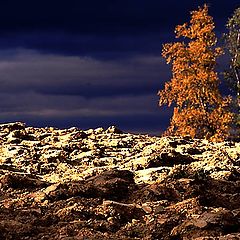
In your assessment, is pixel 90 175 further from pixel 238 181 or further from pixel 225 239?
pixel 225 239

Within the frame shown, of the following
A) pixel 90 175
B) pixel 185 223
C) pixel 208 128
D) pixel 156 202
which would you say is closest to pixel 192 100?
pixel 208 128

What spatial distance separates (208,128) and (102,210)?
23761 millimetres

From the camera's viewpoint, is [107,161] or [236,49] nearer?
[107,161]

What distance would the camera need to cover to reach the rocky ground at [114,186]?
874 cm

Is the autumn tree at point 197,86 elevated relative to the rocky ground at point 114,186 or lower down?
elevated

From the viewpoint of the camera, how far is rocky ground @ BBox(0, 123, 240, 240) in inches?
344

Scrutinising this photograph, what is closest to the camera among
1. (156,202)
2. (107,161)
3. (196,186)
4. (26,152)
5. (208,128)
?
(156,202)

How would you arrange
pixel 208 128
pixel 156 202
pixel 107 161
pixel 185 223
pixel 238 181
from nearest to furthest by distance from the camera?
pixel 185 223 < pixel 156 202 < pixel 238 181 < pixel 107 161 < pixel 208 128

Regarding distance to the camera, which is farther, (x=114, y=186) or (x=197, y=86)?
(x=197, y=86)

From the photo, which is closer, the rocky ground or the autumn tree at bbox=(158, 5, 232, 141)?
the rocky ground

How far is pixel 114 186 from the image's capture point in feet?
39.1

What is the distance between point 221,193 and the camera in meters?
12.0

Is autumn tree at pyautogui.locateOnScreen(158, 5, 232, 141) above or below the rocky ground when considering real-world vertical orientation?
above

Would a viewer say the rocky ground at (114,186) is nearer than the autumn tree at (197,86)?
Yes
